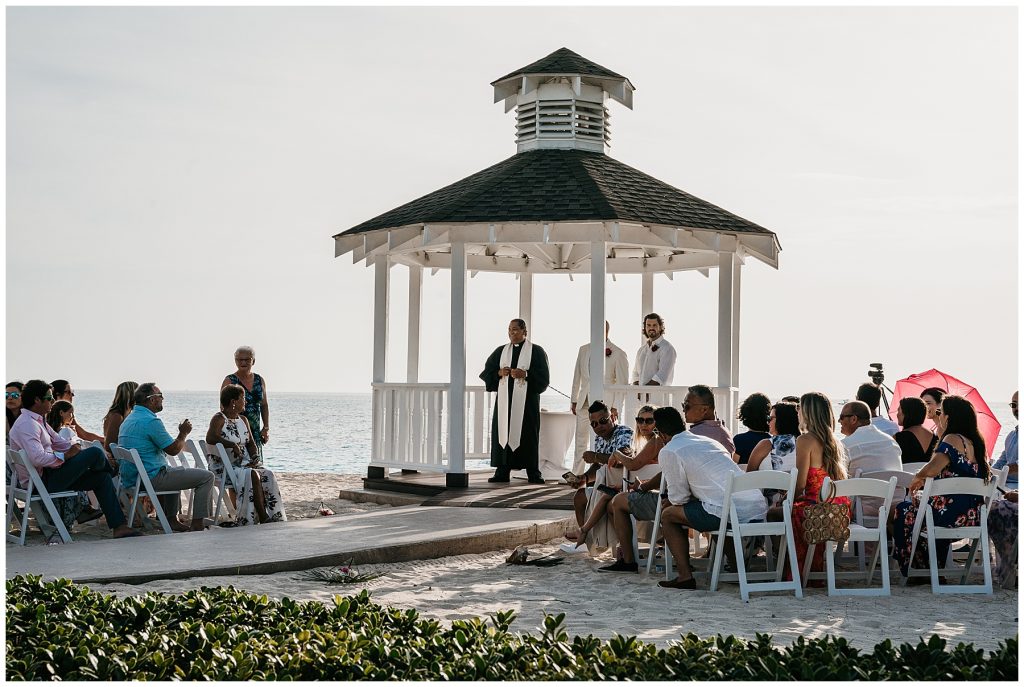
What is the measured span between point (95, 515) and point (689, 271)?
8.21m

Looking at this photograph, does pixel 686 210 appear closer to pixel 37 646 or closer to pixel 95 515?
pixel 95 515

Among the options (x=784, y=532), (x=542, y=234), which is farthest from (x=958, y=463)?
(x=542, y=234)

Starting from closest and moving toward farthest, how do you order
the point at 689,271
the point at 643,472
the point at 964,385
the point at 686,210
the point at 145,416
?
the point at 643,472, the point at 145,416, the point at 964,385, the point at 686,210, the point at 689,271

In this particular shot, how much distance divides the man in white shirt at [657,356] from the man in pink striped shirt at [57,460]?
5974mm

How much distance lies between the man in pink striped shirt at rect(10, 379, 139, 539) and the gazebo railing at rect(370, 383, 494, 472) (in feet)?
13.1

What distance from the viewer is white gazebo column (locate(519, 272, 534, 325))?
16562 mm

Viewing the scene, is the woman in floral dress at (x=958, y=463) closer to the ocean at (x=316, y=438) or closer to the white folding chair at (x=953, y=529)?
the white folding chair at (x=953, y=529)

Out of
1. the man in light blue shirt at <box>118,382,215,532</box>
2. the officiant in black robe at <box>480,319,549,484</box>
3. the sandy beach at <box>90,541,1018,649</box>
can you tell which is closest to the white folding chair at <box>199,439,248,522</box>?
the man in light blue shirt at <box>118,382,215,532</box>

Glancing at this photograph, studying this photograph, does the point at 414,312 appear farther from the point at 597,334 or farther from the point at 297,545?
the point at 297,545

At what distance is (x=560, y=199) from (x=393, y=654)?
8566 mm

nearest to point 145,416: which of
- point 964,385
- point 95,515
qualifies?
point 95,515

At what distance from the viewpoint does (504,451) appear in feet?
46.4

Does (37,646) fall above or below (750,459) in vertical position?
below

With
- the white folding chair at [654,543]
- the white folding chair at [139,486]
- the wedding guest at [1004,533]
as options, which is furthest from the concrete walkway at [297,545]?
the wedding guest at [1004,533]
